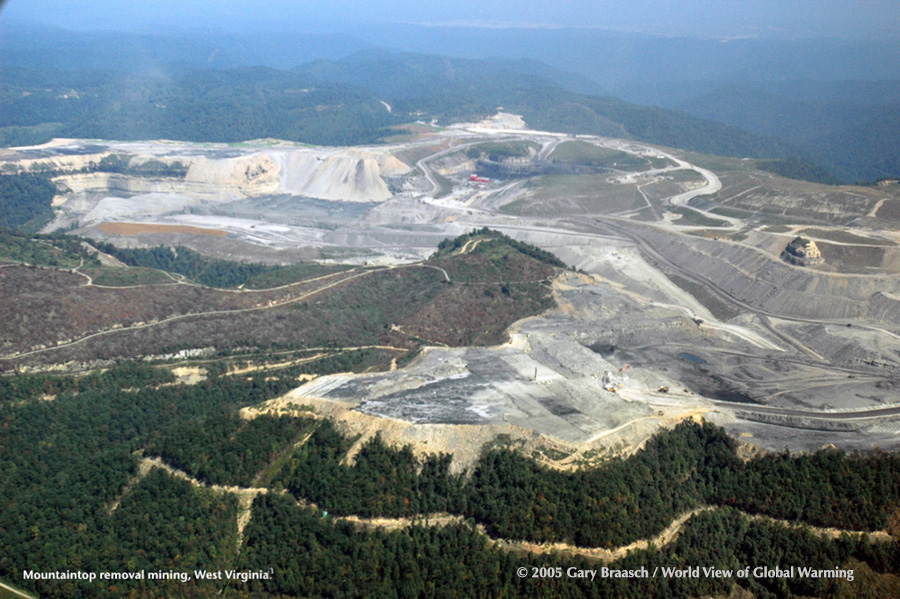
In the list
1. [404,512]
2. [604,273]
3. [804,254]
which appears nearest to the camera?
[404,512]

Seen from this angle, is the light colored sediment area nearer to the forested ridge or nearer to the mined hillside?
the forested ridge

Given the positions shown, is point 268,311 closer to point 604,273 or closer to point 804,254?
point 604,273

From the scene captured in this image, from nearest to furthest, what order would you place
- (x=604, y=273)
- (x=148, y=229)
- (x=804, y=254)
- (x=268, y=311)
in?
(x=268, y=311) → (x=804, y=254) → (x=604, y=273) → (x=148, y=229)

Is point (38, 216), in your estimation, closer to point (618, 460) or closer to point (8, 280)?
point (8, 280)

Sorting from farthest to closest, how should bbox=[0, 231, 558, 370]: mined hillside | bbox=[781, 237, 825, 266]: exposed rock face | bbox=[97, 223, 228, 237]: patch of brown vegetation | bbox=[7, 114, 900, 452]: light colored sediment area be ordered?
1. bbox=[97, 223, 228, 237]: patch of brown vegetation
2. bbox=[781, 237, 825, 266]: exposed rock face
3. bbox=[0, 231, 558, 370]: mined hillside
4. bbox=[7, 114, 900, 452]: light colored sediment area

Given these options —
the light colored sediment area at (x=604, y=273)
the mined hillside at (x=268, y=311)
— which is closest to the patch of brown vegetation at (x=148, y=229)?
the light colored sediment area at (x=604, y=273)

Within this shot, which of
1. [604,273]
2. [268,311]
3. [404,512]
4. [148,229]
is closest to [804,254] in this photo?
[604,273]

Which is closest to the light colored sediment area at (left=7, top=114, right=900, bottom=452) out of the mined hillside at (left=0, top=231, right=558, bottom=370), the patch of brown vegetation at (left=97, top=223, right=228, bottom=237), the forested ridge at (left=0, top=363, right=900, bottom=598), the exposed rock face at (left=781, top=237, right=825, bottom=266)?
the exposed rock face at (left=781, top=237, right=825, bottom=266)
